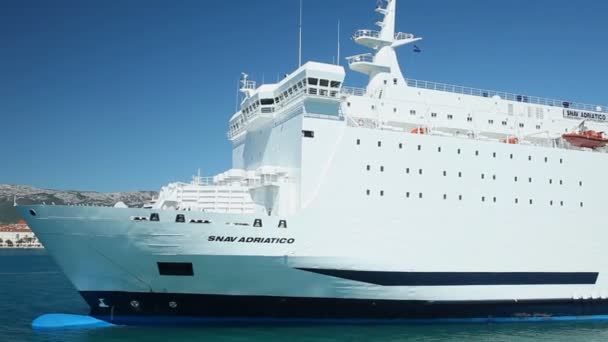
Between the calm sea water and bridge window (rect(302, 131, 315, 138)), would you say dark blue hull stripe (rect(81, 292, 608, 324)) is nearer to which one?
the calm sea water

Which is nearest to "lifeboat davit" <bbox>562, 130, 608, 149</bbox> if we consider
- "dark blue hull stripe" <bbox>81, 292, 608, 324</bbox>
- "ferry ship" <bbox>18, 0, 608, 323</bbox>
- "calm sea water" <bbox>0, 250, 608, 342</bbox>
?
"ferry ship" <bbox>18, 0, 608, 323</bbox>

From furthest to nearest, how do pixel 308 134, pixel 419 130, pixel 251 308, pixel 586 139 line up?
pixel 586 139 → pixel 419 130 → pixel 308 134 → pixel 251 308

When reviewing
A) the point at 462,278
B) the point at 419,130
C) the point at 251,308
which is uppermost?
the point at 419,130

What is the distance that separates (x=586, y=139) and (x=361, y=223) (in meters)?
9.95

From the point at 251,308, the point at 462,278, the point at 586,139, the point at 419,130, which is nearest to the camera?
the point at 251,308

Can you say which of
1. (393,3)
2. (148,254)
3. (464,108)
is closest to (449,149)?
(464,108)

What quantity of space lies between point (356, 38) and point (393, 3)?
201 cm

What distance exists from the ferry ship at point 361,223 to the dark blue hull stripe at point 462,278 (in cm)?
4

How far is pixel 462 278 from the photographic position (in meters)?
16.3

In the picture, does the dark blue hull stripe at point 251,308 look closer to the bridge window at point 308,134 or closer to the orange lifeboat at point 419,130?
the bridge window at point 308,134

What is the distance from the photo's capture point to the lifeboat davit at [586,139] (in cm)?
1936

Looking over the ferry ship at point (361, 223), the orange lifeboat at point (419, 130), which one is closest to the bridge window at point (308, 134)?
the ferry ship at point (361, 223)

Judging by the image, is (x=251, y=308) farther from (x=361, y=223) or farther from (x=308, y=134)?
(x=308, y=134)

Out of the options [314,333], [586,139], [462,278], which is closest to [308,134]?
[314,333]
